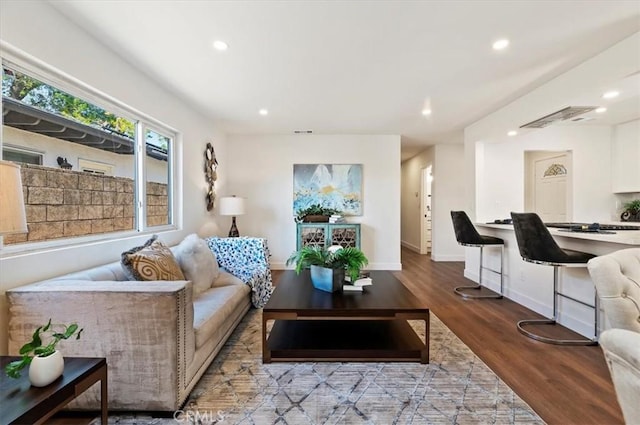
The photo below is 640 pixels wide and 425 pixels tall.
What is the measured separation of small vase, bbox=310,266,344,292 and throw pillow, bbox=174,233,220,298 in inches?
38.6

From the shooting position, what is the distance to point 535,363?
7.20ft

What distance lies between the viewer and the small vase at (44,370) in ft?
3.54

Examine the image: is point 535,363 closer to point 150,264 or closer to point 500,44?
point 500,44

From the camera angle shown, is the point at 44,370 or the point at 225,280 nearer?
the point at 44,370

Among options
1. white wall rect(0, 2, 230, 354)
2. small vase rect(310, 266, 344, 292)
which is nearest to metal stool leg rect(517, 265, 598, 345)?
small vase rect(310, 266, 344, 292)

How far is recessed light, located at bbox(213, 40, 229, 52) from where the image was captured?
2373 millimetres

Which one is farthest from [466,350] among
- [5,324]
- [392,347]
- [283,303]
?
[5,324]

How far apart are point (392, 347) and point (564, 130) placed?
4.84 meters

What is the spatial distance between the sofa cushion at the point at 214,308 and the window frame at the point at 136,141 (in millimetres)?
995

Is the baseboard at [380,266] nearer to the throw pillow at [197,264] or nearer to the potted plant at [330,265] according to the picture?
the throw pillow at [197,264]

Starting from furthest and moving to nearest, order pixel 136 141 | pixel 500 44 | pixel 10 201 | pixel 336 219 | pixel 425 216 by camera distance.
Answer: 1. pixel 425 216
2. pixel 336 219
3. pixel 136 141
4. pixel 500 44
5. pixel 10 201

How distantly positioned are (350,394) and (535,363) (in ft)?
4.71

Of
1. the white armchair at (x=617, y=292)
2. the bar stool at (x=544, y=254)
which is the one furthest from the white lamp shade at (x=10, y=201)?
the bar stool at (x=544, y=254)

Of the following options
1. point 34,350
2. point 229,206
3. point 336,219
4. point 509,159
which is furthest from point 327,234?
point 34,350
